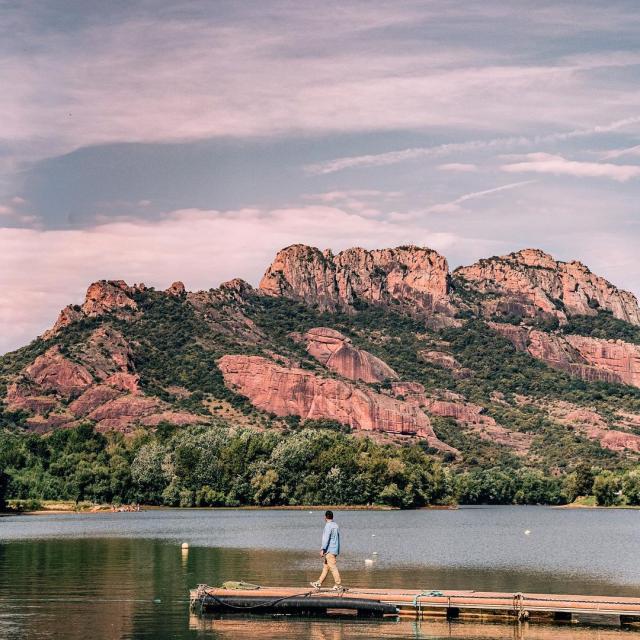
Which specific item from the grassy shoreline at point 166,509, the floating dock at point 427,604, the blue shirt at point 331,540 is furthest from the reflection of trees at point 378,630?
the grassy shoreline at point 166,509

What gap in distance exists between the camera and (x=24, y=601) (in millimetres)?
54031

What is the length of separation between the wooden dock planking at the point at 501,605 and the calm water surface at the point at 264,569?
3.97 feet

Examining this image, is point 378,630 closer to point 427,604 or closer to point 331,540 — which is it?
point 427,604

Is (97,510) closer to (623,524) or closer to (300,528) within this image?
(300,528)

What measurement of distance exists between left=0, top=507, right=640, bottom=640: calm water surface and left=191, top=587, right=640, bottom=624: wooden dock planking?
1211mm

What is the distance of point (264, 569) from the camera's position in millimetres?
70125

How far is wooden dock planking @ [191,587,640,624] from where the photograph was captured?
47219 millimetres

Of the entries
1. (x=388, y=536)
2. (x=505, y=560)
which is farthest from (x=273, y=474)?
(x=505, y=560)

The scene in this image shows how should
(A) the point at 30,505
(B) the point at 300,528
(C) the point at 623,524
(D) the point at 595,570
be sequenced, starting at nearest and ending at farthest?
(D) the point at 595,570, (B) the point at 300,528, (C) the point at 623,524, (A) the point at 30,505

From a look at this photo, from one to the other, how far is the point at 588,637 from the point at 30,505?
157 metres

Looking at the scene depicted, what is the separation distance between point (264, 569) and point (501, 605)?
24.6m

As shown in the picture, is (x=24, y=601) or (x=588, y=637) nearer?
(x=588, y=637)

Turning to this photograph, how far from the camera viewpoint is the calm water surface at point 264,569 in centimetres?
4625

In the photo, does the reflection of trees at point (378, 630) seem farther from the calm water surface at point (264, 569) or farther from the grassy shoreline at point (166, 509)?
the grassy shoreline at point (166, 509)
